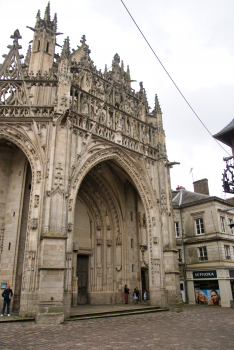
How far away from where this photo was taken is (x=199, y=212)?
2603cm

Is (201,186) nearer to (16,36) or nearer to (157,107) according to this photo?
(157,107)

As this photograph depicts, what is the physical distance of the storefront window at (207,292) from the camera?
75.2 ft

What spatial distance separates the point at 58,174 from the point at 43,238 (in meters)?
3.20

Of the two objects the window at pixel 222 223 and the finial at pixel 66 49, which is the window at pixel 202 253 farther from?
the finial at pixel 66 49

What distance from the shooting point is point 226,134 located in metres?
10.8

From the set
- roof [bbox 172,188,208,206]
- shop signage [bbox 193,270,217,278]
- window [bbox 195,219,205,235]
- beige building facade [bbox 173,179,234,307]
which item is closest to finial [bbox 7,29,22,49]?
beige building facade [bbox 173,179,234,307]

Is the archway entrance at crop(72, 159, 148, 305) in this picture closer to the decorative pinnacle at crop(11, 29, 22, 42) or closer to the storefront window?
the storefront window

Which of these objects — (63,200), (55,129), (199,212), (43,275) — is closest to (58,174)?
(63,200)

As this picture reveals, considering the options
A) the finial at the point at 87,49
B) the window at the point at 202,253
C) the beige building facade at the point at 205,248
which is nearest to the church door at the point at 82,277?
the beige building facade at the point at 205,248

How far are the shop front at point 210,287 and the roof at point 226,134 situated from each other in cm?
1529

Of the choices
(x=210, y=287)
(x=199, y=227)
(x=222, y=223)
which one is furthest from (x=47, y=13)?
(x=210, y=287)

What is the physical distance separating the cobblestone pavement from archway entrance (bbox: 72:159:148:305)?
780 cm

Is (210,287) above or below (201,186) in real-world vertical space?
below

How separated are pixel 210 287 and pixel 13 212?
16.7 m
